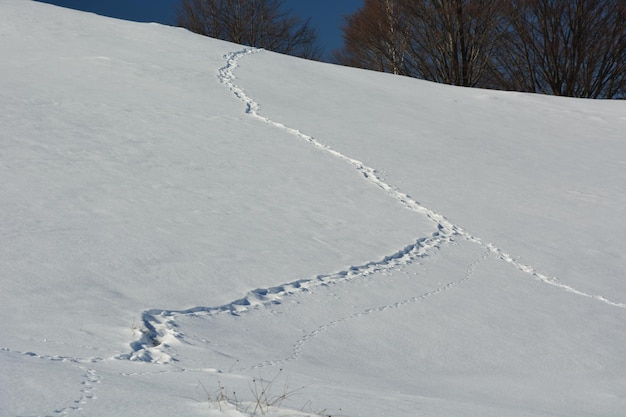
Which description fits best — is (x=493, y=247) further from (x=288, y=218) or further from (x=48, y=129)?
(x=48, y=129)

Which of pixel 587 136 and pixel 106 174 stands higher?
pixel 587 136

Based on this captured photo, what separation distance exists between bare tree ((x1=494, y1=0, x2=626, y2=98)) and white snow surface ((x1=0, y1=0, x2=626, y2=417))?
33.7 feet

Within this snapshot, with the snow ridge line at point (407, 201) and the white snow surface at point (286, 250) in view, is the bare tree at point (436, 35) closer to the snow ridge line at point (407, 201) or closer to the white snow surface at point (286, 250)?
the white snow surface at point (286, 250)

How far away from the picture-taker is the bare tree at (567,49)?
1886 cm

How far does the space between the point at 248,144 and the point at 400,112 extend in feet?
9.85

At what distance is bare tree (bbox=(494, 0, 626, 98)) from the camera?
61.9 feet

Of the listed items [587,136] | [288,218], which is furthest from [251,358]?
[587,136]

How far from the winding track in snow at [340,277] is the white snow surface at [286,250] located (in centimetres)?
2

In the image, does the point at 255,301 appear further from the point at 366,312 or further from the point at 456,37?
the point at 456,37

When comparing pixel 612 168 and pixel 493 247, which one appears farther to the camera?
pixel 612 168

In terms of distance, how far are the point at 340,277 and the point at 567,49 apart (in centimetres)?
1661

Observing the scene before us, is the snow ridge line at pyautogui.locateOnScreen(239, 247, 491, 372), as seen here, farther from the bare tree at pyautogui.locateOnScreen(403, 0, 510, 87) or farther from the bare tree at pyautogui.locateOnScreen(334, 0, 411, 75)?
the bare tree at pyautogui.locateOnScreen(334, 0, 411, 75)

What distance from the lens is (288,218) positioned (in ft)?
17.9

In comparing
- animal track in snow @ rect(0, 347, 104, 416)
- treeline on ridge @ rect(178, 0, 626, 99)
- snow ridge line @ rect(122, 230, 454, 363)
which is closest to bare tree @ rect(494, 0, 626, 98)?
treeline on ridge @ rect(178, 0, 626, 99)
